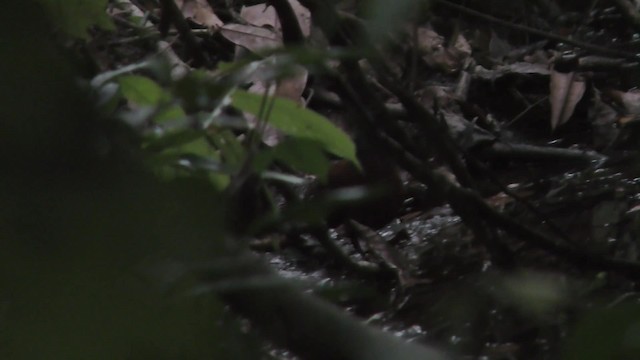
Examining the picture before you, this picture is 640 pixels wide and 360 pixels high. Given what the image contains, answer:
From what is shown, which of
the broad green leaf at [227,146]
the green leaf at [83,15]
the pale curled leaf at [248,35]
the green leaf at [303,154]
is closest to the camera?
the green leaf at [303,154]

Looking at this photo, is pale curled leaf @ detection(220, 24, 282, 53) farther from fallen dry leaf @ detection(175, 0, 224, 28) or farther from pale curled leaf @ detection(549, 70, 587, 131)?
pale curled leaf @ detection(549, 70, 587, 131)

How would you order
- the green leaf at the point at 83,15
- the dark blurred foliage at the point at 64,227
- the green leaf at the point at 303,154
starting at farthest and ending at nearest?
the green leaf at the point at 83,15, the green leaf at the point at 303,154, the dark blurred foliage at the point at 64,227

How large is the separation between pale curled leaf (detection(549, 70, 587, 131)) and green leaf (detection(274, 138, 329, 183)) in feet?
4.19

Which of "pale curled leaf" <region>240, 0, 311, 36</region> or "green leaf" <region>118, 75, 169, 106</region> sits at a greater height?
"green leaf" <region>118, 75, 169, 106</region>

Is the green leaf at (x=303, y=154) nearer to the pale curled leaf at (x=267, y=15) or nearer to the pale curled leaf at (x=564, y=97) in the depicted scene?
the pale curled leaf at (x=267, y=15)

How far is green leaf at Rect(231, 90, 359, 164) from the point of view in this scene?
710 mm

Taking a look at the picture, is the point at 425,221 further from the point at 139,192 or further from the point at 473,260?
the point at 139,192

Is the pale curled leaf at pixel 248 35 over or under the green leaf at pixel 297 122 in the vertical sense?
under

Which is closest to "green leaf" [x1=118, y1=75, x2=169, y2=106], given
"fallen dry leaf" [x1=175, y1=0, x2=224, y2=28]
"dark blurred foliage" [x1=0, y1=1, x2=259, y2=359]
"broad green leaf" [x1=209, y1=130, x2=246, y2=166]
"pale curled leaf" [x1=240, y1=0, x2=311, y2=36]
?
"broad green leaf" [x1=209, y1=130, x2=246, y2=166]

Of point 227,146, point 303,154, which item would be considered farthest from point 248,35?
point 303,154

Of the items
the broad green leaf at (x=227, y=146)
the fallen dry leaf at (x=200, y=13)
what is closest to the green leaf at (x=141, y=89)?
the broad green leaf at (x=227, y=146)

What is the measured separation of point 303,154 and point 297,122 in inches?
1.4

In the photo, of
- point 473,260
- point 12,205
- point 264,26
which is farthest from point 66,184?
point 264,26

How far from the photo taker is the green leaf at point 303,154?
26.2 inches
